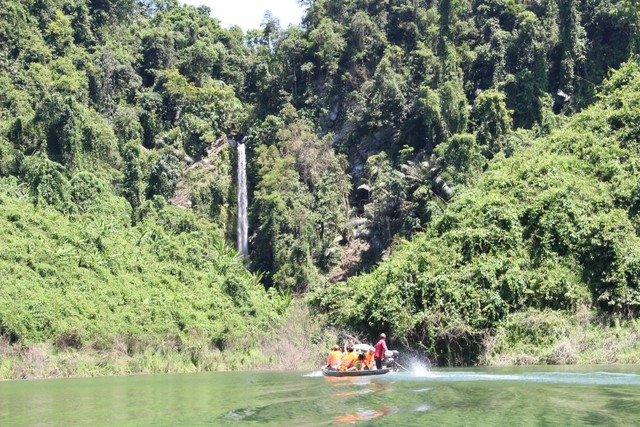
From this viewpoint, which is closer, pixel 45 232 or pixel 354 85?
pixel 45 232

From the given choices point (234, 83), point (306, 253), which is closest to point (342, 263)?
point (306, 253)

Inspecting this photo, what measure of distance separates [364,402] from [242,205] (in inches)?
1302

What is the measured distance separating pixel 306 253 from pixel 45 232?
1365 cm

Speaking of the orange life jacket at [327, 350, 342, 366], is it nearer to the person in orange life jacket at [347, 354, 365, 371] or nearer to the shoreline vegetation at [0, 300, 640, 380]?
the person in orange life jacket at [347, 354, 365, 371]

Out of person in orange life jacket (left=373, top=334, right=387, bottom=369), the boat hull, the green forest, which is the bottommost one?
the boat hull

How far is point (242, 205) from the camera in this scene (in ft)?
151

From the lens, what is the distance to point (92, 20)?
59.9m

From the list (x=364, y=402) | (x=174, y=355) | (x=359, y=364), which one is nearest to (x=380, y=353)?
(x=359, y=364)

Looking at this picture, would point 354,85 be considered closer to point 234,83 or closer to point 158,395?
point 234,83

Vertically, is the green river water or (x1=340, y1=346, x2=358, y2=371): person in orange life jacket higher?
(x1=340, y1=346, x2=358, y2=371): person in orange life jacket

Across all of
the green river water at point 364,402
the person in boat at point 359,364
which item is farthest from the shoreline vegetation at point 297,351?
the person in boat at point 359,364

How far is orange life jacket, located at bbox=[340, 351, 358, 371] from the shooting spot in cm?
1920

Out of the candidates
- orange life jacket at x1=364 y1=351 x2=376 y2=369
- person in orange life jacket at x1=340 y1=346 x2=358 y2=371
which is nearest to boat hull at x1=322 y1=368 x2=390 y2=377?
person in orange life jacket at x1=340 y1=346 x2=358 y2=371

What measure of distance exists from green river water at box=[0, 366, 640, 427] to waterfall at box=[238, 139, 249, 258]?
25.4m
